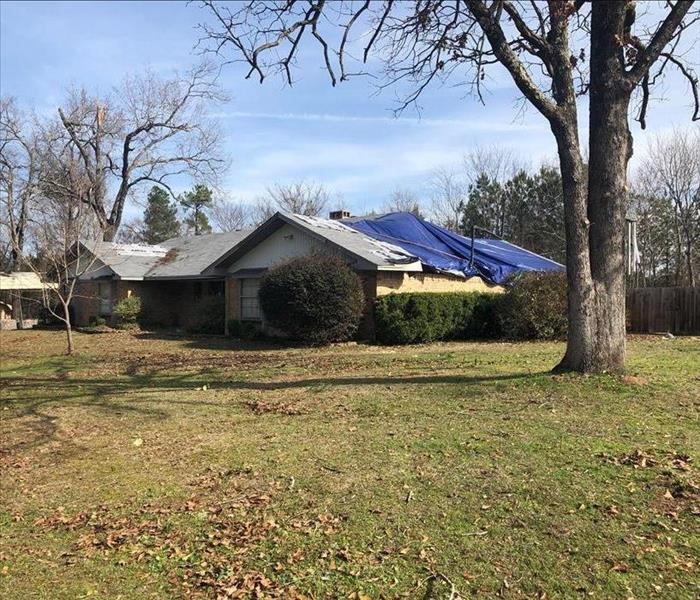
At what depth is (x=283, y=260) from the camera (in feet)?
63.5

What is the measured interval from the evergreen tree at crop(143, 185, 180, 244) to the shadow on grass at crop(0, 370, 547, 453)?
164 feet

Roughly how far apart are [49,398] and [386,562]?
27.3 feet

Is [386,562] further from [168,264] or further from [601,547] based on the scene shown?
[168,264]

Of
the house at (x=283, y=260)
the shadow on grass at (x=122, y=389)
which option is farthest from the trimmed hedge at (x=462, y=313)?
the shadow on grass at (x=122, y=389)

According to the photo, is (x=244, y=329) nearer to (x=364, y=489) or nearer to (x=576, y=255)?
(x=576, y=255)

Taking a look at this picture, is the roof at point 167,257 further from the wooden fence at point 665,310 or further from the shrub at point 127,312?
the wooden fence at point 665,310

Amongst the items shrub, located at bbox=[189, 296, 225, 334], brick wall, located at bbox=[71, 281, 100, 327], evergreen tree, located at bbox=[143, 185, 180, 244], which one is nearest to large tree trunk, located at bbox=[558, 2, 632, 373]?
shrub, located at bbox=[189, 296, 225, 334]

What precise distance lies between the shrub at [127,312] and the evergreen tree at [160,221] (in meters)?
35.2

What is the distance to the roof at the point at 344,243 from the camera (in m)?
18.7

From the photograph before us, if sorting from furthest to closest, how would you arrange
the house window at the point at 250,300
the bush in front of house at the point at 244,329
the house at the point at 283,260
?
the house window at the point at 250,300 → the bush in front of house at the point at 244,329 → the house at the point at 283,260

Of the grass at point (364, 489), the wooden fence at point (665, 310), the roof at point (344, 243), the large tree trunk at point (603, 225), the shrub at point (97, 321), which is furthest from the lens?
the shrub at point (97, 321)

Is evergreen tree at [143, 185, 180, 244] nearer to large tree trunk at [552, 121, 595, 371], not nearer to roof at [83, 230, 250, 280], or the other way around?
roof at [83, 230, 250, 280]

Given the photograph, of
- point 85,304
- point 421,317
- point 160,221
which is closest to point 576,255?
point 421,317

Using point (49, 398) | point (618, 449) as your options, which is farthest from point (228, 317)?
point (618, 449)
